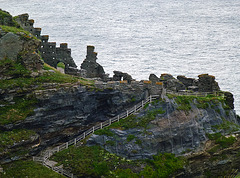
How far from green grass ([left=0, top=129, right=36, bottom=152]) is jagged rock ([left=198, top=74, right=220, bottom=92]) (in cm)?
2260

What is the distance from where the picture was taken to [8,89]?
45.3m

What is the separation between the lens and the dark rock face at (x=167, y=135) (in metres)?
46.6

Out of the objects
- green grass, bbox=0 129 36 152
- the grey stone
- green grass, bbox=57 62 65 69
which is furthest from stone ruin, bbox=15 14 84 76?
green grass, bbox=0 129 36 152

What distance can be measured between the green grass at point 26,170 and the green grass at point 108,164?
2058mm

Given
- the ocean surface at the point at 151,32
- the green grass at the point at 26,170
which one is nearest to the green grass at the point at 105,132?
the green grass at the point at 26,170

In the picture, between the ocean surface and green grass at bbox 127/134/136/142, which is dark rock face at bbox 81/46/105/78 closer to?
green grass at bbox 127/134/136/142

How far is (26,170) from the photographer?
42.2 meters

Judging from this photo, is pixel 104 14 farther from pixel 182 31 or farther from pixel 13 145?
pixel 13 145

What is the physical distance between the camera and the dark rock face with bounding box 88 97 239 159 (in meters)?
46.6

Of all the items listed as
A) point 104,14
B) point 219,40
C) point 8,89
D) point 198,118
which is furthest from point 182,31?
point 8,89

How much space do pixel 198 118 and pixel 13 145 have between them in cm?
2117

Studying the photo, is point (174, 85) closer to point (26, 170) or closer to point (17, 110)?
point (17, 110)

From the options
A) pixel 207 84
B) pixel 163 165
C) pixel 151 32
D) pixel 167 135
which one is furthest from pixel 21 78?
pixel 151 32

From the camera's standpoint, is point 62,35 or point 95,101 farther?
point 62,35
